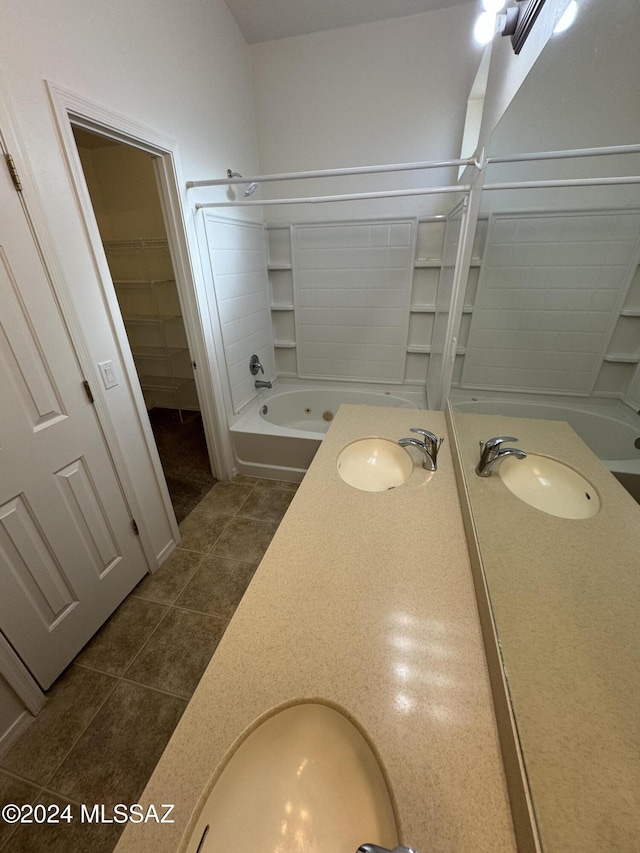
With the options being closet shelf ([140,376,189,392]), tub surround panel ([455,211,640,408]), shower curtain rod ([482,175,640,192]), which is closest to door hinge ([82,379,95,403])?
tub surround panel ([455,211,640,408])

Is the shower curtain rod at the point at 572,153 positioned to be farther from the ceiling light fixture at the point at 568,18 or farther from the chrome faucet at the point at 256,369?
the chrome faucet at the point at 256,369

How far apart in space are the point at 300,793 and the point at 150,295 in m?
3.66

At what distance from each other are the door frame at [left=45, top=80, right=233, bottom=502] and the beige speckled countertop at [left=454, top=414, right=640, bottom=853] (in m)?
1.57

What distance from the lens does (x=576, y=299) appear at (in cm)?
74

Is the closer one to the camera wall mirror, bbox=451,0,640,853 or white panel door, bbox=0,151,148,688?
wall mirror, bbox=451,0,640,853

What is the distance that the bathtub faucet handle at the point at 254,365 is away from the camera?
8.74ft

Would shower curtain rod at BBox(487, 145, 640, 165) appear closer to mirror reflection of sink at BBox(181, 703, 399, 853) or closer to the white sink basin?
the white sink basin

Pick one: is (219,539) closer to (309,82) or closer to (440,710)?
(440,710)

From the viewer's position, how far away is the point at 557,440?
830 millimetres

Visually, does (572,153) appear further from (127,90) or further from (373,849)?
(127,90)

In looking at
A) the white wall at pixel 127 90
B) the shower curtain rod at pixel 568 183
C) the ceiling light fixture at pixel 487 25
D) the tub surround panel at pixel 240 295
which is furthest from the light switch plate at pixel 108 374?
the ceiling light fixture at pixel 487 25

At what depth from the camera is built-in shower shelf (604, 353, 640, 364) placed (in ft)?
1.88

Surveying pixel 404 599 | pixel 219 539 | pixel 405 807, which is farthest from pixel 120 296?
pixel 405 807

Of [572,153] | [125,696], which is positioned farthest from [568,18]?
[125,696]
